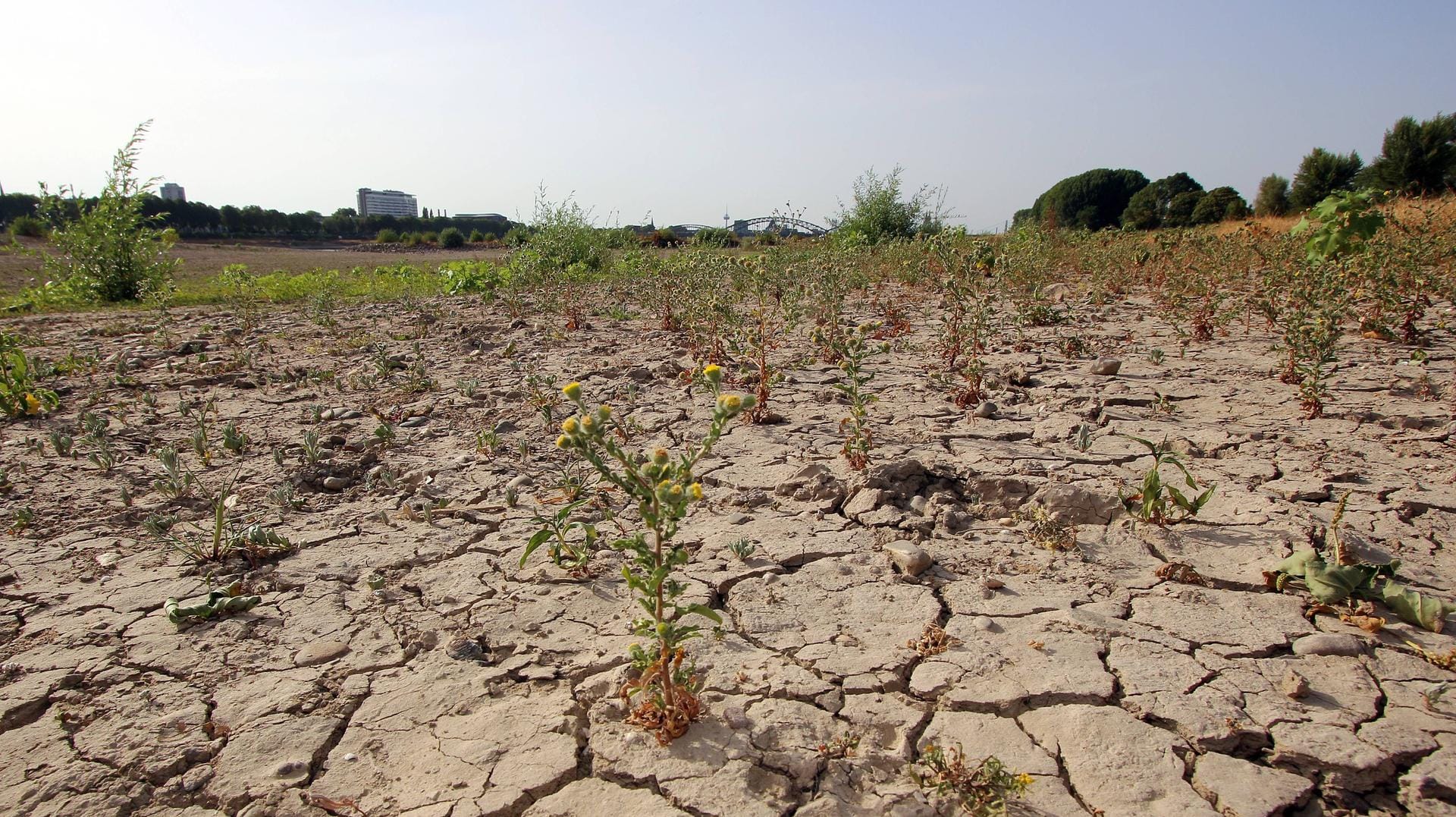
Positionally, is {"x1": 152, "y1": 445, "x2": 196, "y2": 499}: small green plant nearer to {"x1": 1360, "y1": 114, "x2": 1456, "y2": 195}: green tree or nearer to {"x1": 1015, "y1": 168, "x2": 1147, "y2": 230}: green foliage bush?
{"x1": 1360, "y1": 114, "x2": 1456, "y2": 195}: green tree

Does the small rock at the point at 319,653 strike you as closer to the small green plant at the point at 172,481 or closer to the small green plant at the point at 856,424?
the small green plant at the point at 172,481

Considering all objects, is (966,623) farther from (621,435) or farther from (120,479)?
(120,479)

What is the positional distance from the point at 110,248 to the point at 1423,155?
25453 mm

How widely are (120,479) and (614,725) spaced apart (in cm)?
297

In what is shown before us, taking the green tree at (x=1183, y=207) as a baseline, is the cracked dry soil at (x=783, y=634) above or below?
below

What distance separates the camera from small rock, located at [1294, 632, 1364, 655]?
1940 mm

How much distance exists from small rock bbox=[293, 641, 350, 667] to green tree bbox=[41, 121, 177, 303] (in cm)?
799

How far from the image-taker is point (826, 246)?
1041cm

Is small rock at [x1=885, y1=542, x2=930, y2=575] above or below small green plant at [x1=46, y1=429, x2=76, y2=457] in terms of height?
above

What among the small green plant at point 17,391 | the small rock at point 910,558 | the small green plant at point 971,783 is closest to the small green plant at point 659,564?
the small green plant at point 971,783

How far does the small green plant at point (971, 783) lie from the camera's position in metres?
1.55

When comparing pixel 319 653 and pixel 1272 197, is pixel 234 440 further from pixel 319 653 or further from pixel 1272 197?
pixel 1272 197

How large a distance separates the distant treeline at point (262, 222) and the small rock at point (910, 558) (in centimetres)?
2846

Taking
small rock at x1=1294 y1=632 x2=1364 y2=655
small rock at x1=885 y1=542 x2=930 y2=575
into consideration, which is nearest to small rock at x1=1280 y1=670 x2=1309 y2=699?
small rock at x1=1294 y1=632 x2=1364 y2=655
